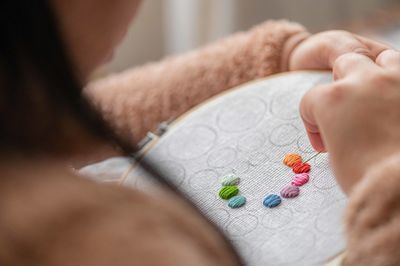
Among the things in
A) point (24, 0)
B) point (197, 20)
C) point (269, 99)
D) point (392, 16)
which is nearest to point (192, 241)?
point (24, 0)

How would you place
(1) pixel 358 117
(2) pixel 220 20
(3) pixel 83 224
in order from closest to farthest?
(3) pixel 83 224 → (1) pixel 358 117 → (2) pixel 220 20

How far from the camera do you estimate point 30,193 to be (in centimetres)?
Result: 39

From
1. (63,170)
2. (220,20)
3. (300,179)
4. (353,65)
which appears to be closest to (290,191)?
(300,179)

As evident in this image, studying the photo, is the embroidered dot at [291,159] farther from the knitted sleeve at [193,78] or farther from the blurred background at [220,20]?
the blurred background at [220,20]

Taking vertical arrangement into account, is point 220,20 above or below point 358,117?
below

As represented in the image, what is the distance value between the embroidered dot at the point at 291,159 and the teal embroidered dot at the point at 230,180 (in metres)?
0.05

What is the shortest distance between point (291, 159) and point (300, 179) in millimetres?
32

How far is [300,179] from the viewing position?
2.02ft

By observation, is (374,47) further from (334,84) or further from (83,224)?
(83,224)

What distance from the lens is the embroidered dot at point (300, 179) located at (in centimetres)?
62

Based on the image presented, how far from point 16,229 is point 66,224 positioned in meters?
0.03

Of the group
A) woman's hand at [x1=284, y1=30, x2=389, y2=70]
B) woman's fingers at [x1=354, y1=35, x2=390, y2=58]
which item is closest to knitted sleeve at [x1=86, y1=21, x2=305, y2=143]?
woman's hand at [x1=284, y1=30, x2=389, y2=70]

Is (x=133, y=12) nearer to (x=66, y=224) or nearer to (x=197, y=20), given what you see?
(x=66, y=224)

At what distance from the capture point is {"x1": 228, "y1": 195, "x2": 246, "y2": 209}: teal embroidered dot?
2.04ft
